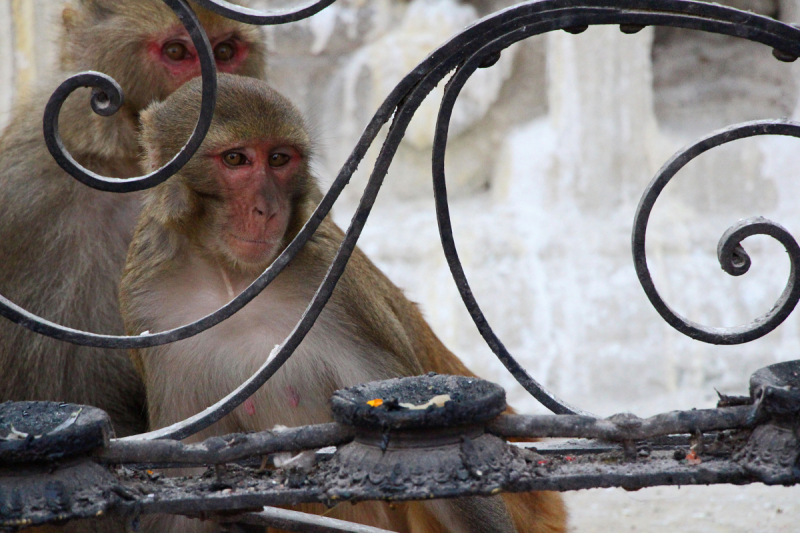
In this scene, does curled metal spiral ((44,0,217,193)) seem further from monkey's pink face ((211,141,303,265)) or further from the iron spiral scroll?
monkey's pink face ((211,141,303,265))

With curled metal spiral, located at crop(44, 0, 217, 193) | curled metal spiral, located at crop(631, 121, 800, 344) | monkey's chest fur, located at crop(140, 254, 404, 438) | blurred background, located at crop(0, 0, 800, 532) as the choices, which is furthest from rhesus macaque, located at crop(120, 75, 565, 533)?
blurred background, located at crop(0, 0, 800, 532)

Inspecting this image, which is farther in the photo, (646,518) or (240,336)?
(646,518)

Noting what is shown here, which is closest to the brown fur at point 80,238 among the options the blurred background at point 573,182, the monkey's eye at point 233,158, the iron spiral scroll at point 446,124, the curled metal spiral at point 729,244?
the monkey's eye at point 233,158

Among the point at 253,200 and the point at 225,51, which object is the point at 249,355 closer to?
the point at 253,200

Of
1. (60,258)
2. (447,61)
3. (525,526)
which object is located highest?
(447,61)

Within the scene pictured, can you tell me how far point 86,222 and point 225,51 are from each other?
56 centimetres

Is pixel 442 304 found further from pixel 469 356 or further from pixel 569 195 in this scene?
pixel 569 195

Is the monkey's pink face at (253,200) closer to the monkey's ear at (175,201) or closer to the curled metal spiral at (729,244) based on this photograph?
the monkey's ear at (175,201)

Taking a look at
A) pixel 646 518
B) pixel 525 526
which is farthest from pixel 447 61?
pixel 646 518

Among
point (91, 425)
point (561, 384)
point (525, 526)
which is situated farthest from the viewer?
point (561, 384)

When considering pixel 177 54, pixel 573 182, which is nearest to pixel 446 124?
pixel 177 54

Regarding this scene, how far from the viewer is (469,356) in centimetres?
406

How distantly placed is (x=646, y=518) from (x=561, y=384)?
134cm

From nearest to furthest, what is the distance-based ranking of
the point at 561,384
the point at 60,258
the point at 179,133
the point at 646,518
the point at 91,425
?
the point at 91,425
the point at 179,133
the point at 60,258
the point at 646,518
the point at 561,384
